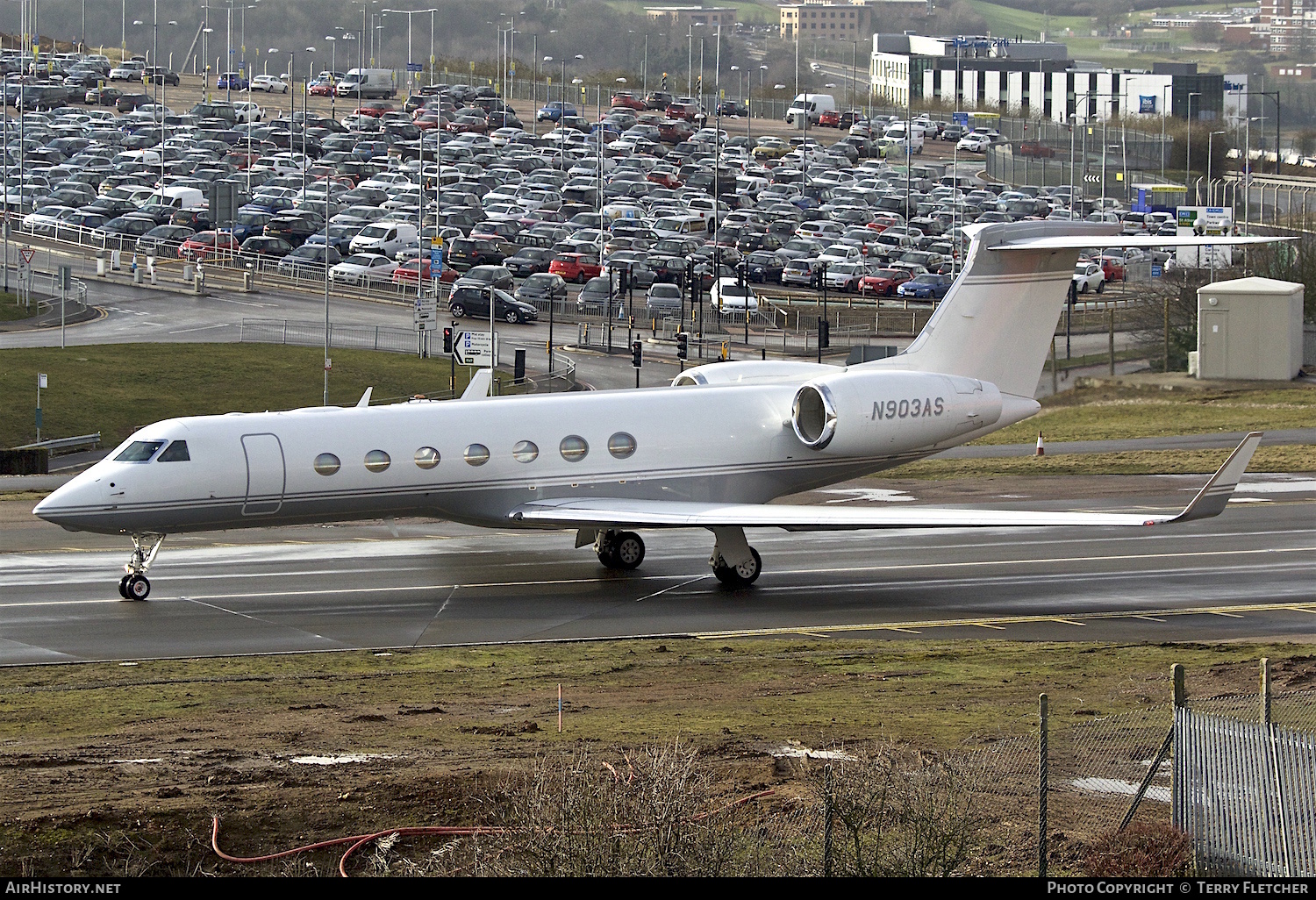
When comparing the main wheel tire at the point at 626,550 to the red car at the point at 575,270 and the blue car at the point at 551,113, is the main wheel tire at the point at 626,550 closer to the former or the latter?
the red car at the point at 575,270

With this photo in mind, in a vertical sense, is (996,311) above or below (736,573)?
above

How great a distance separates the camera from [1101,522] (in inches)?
1058

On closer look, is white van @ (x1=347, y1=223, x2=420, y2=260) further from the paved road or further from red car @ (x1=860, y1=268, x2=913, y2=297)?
the paved road

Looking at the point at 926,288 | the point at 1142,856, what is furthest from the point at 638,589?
the point at 926,288

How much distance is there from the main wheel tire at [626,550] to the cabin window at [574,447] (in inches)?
84.5

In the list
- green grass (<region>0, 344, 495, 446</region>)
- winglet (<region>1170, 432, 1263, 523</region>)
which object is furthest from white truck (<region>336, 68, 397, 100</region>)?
winglet (<region>1170, 432, 1263, 523</region>)

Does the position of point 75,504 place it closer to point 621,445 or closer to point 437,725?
point 621,445

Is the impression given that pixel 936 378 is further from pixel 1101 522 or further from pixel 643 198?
pixel 643 198

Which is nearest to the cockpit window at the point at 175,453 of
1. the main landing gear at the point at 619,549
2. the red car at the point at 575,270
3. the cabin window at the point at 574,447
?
the cabin window at the point at 574,447

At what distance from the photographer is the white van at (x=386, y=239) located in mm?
91375

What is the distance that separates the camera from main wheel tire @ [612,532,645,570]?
3100cm

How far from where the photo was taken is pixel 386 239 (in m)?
92.3

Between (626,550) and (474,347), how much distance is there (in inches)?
927

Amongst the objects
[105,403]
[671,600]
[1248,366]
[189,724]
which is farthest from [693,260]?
[189,724]
